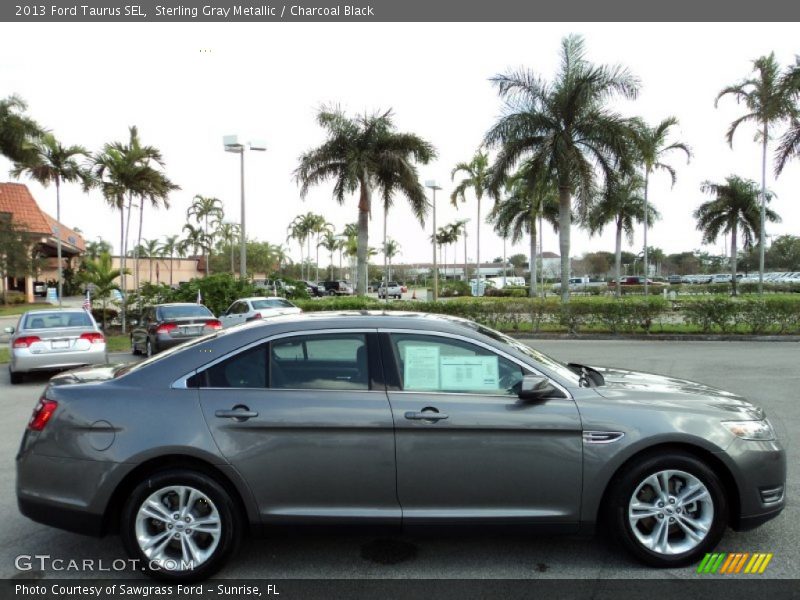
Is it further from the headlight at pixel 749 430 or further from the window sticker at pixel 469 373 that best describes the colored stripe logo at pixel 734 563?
the window sticker at pixel 469 373

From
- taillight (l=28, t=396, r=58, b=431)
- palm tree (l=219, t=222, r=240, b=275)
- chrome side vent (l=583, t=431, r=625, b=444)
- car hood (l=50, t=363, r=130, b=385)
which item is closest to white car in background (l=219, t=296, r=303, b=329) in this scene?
car hood (l=50, t=363, r=130, b=385)

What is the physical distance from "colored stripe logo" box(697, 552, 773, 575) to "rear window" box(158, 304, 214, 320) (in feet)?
43.6

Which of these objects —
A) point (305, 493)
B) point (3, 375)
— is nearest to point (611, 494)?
point (305, 493)

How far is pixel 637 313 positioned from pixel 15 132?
3293 centimetres

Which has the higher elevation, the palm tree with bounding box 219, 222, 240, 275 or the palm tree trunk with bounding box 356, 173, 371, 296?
the palm tree with bounding box 219, 222, 240, 275

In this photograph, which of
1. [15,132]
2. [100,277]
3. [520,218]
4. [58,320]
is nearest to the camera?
[58,320]

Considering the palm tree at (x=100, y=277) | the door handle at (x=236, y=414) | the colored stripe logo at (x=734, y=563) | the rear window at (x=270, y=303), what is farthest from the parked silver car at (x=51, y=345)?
the palm tree at (x=100, y=277)

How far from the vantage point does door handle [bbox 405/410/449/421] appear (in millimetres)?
3482

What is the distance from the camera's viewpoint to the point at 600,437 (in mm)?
3516

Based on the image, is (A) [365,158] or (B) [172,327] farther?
(A) [365,158]

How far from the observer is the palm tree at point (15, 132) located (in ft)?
106

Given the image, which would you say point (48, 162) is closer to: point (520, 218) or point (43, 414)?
point (520, 218)

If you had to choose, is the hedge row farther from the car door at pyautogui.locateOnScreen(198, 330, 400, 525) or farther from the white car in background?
the car door at pyautogui.locateOnScreen(198, 330, 400, 525)

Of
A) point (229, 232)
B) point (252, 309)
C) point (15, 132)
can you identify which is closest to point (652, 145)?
point (252, 309)
